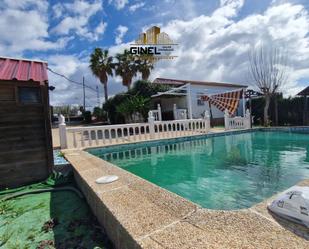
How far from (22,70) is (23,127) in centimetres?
151

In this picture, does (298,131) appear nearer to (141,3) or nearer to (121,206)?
(141,3)

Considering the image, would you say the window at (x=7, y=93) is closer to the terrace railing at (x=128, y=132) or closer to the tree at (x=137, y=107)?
the terrace railing at (x=128, y=132)

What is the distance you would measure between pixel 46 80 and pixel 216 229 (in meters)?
5.03

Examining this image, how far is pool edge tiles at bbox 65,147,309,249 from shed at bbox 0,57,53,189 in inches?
133

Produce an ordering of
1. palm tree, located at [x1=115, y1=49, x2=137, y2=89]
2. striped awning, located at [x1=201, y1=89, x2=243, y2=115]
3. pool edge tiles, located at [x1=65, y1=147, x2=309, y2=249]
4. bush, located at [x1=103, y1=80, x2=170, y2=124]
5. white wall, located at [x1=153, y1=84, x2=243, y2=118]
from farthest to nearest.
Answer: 1. palm tree, located at [x1=115, y1=49, x2=137, y2=89]
2. white wall, located at [x1=153, y1=84, x2=243, y2=118]
3. bush, located at [x1=103, y1=80, x2=170, y2=124]
4. striped awning, located at [x1=201, y1=89, x2=243, y2=115]
5. pool edge tiles, located at [x1=65, y1=147, x2=309, y2=249]

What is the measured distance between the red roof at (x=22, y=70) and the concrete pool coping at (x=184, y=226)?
3.80 meters

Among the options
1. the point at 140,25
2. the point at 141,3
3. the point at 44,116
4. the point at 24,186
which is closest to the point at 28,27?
the point at 141,3

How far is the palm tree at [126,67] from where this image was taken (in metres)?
25.0

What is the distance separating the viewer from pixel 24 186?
485 cm

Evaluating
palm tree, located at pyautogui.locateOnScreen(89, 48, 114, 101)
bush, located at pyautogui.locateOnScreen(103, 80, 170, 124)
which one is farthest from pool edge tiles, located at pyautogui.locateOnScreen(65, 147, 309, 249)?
palm tree, located at pyautogui.locateOnScreen(89, 48, 114, 101)

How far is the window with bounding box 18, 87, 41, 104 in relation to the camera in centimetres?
496

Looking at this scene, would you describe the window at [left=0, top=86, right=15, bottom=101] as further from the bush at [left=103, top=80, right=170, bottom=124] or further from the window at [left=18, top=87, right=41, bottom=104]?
the bush at [left=103, top=80, right=170, bottom=124]

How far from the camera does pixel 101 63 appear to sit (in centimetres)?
2589

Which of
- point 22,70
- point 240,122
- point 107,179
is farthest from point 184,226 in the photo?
point 240,122
